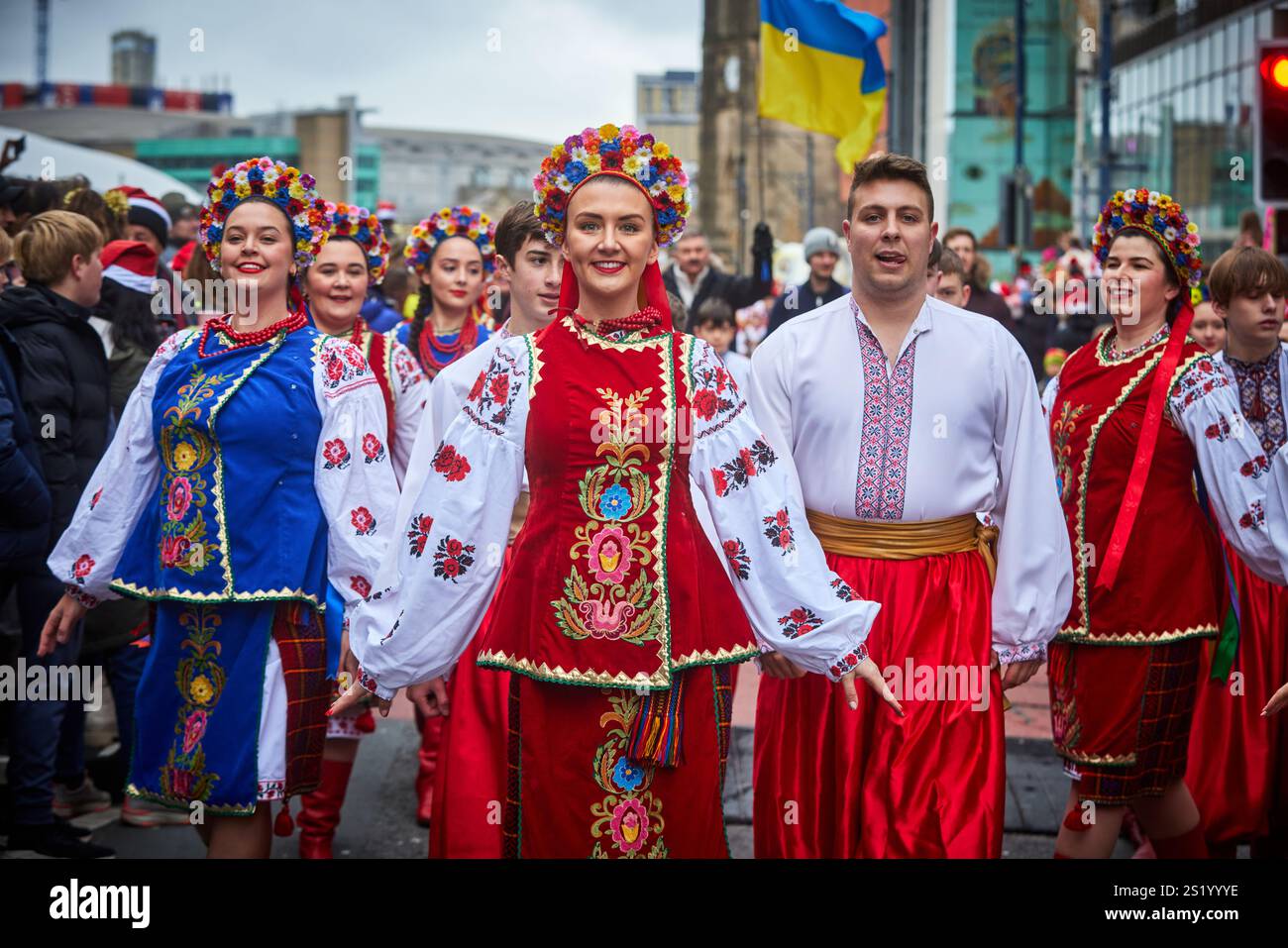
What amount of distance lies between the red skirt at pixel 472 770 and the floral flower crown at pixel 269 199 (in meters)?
1.29

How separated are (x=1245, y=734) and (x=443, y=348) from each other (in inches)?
144

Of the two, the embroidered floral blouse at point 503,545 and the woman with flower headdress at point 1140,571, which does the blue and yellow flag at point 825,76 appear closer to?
the woman with flower headdress at point 1140,571

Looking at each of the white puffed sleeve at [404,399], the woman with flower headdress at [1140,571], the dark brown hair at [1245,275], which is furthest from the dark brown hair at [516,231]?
the dark brown hair at [1245,275]

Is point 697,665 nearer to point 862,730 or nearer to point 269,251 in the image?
point 862,730

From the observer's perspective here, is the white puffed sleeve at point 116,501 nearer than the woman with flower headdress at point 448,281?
Yes

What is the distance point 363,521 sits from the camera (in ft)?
15.1

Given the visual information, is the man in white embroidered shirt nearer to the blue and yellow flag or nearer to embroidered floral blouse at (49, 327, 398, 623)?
embroidered floral blouse at (49, 327, 398, 623)

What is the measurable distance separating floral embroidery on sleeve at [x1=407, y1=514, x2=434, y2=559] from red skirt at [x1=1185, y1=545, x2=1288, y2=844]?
313 cm

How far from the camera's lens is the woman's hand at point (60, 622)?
480 cm

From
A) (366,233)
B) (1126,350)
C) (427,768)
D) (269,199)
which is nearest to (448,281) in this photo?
(366,233)

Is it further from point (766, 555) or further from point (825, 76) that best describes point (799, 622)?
point (825, 76)

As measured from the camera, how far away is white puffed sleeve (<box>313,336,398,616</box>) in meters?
4.55

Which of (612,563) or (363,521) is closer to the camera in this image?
(612,563)
